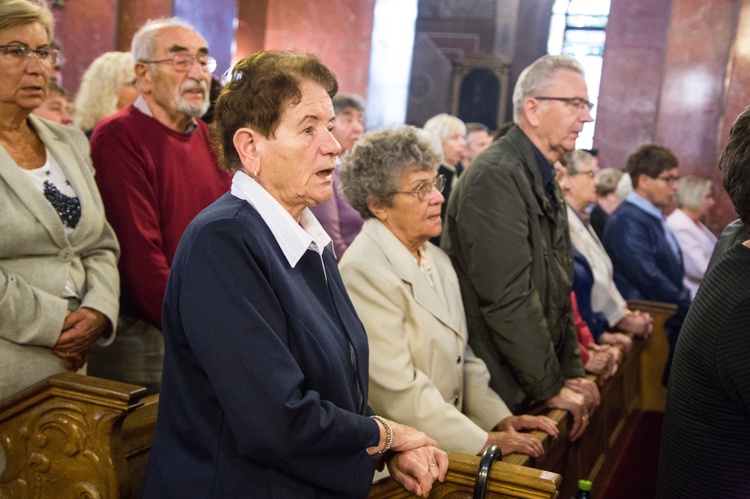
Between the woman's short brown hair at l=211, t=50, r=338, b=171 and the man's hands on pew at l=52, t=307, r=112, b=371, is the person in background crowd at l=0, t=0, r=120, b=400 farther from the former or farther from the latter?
the woman's short brown hair at l=211, t=50, r=338, b=171

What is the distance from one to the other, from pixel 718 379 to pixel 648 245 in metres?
3.91

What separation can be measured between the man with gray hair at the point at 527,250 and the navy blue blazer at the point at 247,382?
1357mm

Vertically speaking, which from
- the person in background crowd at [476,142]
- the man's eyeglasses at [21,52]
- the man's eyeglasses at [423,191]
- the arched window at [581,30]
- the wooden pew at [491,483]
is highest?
the arched window at [581,30]

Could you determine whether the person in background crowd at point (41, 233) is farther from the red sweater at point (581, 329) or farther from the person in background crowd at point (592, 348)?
the red sweater at point (581, 329)

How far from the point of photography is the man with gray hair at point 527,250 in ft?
10.00

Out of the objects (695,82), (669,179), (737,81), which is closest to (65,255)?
(669,179)

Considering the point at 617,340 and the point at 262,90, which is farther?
the point at 617,340

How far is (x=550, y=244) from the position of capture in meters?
3.31

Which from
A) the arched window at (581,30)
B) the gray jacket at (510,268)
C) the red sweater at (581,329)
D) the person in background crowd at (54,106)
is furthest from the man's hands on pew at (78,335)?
the arched window at (581,30)

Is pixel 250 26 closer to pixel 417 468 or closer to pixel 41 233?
pixel 41 233

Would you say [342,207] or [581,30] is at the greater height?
[581,30]

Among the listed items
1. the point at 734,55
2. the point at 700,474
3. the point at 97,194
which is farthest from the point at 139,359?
the point at 734,55

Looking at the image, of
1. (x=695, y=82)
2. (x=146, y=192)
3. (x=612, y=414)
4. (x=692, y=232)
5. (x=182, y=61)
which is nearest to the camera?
(x=146, y=192)

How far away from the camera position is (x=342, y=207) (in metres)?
4.18
